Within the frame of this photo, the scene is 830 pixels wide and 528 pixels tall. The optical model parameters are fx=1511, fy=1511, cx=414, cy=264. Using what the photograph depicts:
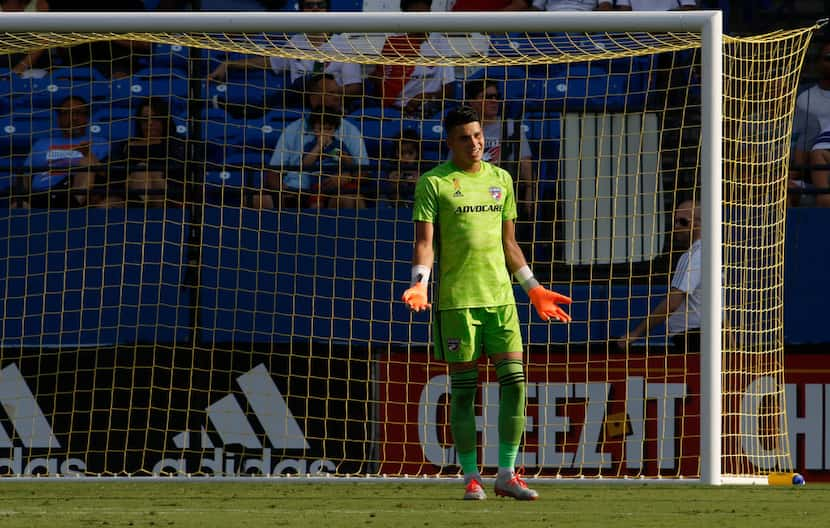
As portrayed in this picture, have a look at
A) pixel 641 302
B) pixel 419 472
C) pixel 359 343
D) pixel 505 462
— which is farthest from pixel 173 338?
pixel 505 462

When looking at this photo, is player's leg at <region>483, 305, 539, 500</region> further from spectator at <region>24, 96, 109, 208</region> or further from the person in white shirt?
spectator at <region>24, 96, 109, 208</region>

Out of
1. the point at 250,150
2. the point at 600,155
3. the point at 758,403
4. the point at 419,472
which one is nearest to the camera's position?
the point at 758,403

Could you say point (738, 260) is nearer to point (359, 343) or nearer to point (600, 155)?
point (600, 155)

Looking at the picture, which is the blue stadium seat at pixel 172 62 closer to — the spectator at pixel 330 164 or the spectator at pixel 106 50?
the spectator at pixel 106 50

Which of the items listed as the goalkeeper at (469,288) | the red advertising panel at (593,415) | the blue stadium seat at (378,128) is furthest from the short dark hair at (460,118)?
the blue stadium seat at (378,128)

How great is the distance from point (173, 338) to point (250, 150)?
71.6 inches

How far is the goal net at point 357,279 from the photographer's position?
30.0ft

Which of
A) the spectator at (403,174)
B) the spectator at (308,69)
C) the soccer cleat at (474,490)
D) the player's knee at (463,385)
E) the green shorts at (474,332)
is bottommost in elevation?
the soccer cleat at (474,490)

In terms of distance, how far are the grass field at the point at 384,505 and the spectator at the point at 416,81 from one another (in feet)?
11.0

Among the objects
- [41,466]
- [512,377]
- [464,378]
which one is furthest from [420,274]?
[41,466]

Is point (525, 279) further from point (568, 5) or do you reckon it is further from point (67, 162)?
point (568, 5)

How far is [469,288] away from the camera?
6.59 m

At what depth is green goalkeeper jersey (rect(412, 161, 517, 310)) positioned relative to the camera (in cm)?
658

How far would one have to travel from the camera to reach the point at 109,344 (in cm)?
953
